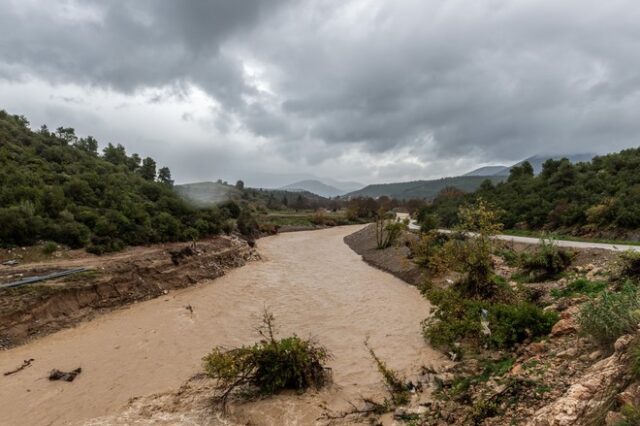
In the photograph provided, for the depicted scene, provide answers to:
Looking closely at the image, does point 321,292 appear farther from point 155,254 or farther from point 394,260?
point 155,254

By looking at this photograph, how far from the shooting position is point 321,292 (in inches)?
768

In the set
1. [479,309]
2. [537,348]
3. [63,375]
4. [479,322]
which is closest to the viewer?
[537,348]

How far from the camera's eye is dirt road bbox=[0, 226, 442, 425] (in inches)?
339

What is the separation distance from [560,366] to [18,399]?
12.9m

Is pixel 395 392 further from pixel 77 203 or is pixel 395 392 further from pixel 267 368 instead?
pixel 77 203

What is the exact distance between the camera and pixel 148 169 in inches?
1777

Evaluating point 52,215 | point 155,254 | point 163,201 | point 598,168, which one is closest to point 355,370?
point 155,254

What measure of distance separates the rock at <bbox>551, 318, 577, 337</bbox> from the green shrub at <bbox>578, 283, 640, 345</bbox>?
1072mm

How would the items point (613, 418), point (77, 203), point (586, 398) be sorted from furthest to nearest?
point (77, 203) < point (586, 398) < point (613, 418)

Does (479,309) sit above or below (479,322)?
above

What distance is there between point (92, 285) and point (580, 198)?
32.6 metres

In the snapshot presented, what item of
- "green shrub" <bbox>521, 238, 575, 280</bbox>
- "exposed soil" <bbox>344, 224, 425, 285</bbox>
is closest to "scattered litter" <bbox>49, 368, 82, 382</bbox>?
"exposed soil" <bbox>344, 224, 425, 285</bbox>

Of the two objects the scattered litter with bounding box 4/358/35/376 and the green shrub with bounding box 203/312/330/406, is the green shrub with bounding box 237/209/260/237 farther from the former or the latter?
the green shrub with bounding box 203/312/330/406

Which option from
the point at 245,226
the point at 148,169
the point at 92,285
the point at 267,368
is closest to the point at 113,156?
the point at 148,169
